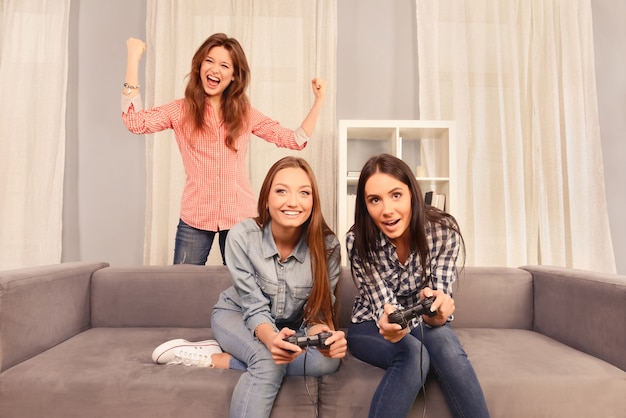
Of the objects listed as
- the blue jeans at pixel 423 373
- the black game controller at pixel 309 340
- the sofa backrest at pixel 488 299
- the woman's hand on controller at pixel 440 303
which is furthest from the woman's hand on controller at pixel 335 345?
the sofa backrest at pixel 488 299

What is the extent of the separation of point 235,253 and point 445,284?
59cm

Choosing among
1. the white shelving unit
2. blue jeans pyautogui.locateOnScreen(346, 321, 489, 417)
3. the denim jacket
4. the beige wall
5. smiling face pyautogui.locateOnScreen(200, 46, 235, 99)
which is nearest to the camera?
blue jeans pyautogui.locateOnScreen(346, 321, 489, 417)

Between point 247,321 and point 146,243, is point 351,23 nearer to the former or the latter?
point 146,243

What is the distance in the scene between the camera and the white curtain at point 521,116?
2867 mm

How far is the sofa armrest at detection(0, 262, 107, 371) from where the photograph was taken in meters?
1.17

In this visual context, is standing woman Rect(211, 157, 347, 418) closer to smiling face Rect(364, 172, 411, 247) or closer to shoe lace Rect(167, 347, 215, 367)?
shoe lace Rect(167, 347, 215, 367)

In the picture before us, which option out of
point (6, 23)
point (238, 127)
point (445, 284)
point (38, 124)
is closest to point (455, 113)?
point (238, 127)

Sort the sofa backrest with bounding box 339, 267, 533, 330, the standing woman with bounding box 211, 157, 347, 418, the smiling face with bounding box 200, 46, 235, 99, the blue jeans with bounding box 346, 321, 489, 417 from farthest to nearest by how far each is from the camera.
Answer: the smiling face with bounding box 200, 46, 235, 99, the sofa backrest with bounding box 339, 267, 533, 330, the standing woman with bounding box 211, 157, 347, 418, the blue jeans with bounding box 346, 321, 489, 417

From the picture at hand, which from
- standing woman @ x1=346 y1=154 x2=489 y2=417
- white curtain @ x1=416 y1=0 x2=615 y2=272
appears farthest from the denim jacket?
white curtain @ x1=416 y1=0 x2=615 y2=272

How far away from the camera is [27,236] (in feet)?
9.20

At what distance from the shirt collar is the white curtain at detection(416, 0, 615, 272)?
1.81m

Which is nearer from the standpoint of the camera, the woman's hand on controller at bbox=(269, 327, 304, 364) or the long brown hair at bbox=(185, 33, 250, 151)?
the woman's hand on controller at bbox=(269, 327, 304, 364)

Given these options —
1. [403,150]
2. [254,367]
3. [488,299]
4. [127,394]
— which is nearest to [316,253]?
[254,367]

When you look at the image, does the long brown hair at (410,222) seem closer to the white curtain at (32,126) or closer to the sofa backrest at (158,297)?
the sofa backrest at (158,297)
